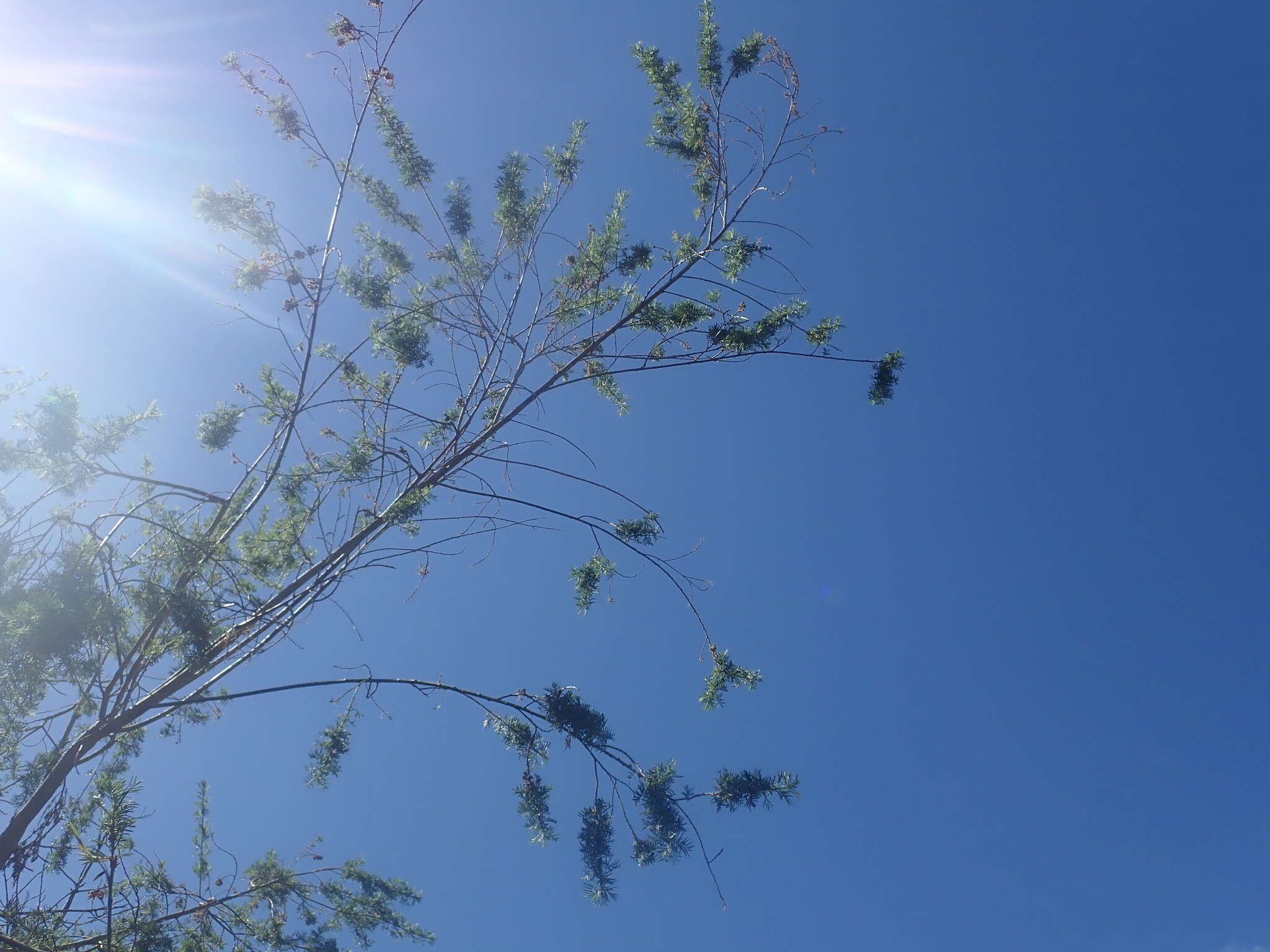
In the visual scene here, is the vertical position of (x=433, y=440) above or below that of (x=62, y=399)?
below

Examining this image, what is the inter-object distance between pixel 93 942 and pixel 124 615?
6.71ft

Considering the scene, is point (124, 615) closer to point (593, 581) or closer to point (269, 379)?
point (269, 379)

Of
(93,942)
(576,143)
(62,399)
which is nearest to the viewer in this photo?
(93,942)

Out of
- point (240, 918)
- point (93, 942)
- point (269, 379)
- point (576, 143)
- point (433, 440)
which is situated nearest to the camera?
point (93, 942)

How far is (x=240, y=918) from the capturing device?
5824 millimetres

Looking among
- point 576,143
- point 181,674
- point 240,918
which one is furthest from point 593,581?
point 576,143

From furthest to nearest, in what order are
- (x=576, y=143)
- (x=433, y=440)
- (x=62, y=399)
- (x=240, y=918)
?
(x=576, y=143) < (x=433, y=440) < (x=62, y=399) < (x=240, y=918)

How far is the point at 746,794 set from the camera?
5.27 meters

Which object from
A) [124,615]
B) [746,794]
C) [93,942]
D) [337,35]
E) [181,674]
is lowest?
[93,942]

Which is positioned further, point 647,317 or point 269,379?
point 647,317

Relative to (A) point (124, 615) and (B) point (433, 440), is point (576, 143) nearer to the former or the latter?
(B) point (433, 440)

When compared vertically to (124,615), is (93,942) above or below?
below

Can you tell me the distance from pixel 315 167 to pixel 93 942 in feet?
20.4

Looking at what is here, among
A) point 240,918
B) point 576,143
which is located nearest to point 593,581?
point 240,918
